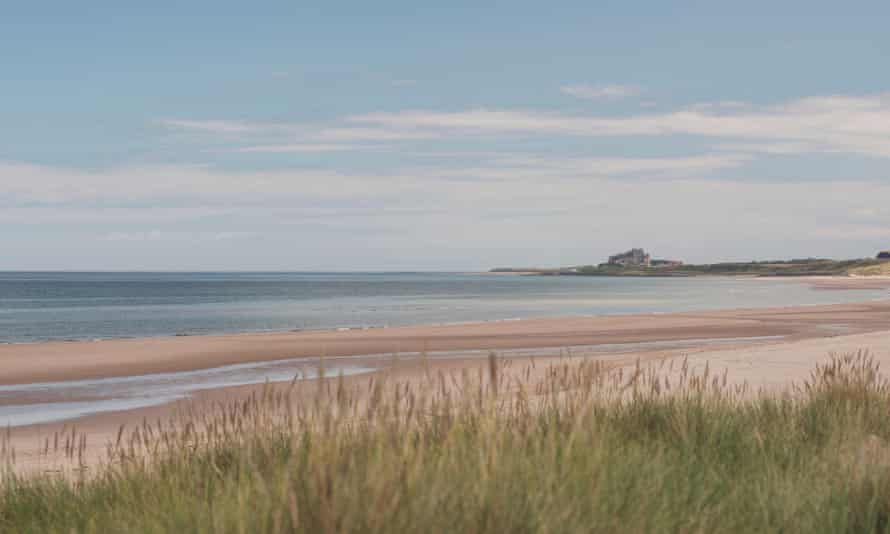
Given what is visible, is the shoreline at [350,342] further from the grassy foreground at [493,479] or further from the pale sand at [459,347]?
the grassy foreground at [493,479]

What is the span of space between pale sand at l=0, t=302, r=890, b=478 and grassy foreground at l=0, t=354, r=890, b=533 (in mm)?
5116

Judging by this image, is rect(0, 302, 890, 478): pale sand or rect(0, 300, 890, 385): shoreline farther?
rect(0, 300, 890, 385): shoreline

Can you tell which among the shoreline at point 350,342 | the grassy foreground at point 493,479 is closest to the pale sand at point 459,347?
the shoreline at point 350,342

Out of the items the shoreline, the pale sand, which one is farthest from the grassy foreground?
the shoreline

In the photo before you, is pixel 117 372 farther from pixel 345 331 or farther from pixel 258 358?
pixel 345 331

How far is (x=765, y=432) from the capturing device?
7.46 meters

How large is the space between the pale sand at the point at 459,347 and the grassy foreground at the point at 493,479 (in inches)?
201

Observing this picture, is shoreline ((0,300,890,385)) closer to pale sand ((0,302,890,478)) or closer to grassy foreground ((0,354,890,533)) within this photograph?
pale sand ((0,302,890,478))

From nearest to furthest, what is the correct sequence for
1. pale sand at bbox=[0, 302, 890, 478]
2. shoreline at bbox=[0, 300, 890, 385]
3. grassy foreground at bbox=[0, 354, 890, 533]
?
grassy foreground at bbox=[0, 354, 890, 533]
pale sand at bbox=[0, 302, 890, 478]
shoreline at bbox=[0, 300, 890, 385]

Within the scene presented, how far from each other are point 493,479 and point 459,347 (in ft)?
79.9

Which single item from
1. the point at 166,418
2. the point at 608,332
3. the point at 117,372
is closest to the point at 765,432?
the point at 166,418

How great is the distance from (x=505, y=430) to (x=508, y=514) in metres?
1.58

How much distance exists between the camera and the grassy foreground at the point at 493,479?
4.00 m

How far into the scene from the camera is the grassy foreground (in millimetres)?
4000
